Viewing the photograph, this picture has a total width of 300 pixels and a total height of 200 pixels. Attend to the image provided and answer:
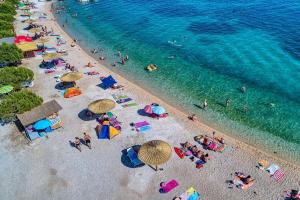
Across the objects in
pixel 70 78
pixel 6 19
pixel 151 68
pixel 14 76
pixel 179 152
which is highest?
pixel 6 19

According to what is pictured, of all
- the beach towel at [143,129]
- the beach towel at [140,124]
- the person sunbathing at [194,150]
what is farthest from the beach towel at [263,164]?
the beach towel at [140,124]

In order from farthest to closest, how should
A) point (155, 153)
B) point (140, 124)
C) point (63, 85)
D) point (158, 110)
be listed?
1. point (63, 85)
2. point (158, 110)
3. point (140, 124)
4. point (155, 153)

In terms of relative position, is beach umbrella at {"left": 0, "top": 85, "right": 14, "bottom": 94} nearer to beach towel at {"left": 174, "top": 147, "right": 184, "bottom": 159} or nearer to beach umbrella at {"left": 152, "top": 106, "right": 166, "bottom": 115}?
beach umbrella at {"left": 152, "top": 106, "right": 166, "bottom": 115}

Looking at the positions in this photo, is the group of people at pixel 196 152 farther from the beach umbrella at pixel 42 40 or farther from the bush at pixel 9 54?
the beach umbrella at pixel 42 40

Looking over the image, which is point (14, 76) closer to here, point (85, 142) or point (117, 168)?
point (85, 142)

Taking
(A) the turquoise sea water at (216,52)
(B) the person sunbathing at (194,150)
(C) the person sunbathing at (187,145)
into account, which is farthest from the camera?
(A) the turquoise sea water at (216,52)

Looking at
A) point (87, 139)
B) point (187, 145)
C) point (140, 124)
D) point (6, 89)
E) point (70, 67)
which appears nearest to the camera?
point (87, 139)

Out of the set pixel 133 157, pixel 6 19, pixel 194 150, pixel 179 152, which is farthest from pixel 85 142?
pixel 6 19
